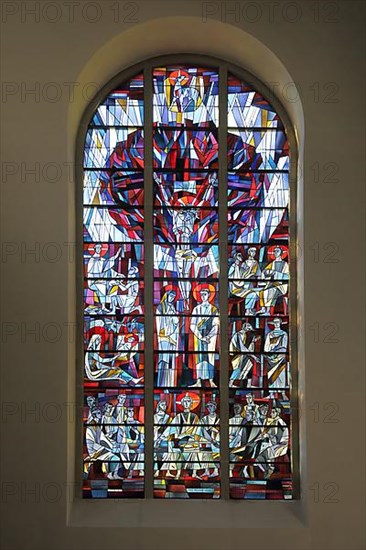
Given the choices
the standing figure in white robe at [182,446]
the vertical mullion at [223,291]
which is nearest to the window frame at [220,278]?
the vertical mullion at [223,291]

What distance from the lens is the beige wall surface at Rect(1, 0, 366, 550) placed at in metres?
4.97

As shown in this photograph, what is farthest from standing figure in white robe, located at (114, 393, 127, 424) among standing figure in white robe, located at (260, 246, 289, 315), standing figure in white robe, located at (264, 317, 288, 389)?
standing figure in white robe, located at (260, 246, 289, 315)

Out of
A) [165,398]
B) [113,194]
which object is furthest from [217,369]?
[113,194]

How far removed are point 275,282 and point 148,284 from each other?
2.63 ft

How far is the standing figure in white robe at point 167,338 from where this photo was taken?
5355 millimetres

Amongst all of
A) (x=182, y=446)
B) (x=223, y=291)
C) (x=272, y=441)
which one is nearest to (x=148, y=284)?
(x=223, y=291)

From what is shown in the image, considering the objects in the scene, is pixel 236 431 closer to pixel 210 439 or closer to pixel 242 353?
pixel 210 439

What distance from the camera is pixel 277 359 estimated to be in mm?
5348

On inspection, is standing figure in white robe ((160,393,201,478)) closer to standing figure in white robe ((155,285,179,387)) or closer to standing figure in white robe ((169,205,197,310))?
standing figure in white robe ((155,285,179,387))

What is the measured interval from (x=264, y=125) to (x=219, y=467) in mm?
2184

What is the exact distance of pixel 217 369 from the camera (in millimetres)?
5348
